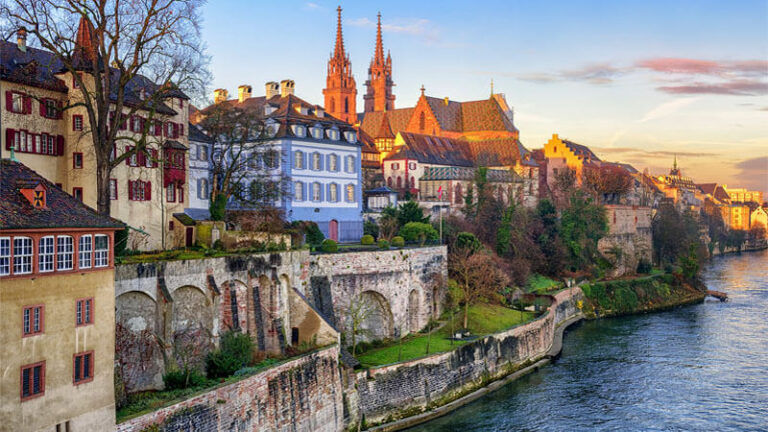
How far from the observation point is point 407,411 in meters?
33.9

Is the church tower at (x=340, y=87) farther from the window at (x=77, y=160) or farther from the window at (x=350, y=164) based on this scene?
the window at (x=77, y=160)

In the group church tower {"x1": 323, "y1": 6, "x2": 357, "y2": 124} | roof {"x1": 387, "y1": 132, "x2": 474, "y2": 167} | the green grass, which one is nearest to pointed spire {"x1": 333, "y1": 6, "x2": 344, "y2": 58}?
church tower {"x1": 323, "y1": 6, "x2": 357, "y2": 124}

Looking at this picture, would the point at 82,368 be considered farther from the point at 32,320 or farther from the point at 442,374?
the point at 442,374

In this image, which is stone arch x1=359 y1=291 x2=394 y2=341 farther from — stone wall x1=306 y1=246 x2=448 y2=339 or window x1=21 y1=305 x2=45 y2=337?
window x1=21 y1=305 x2=45 y2=337

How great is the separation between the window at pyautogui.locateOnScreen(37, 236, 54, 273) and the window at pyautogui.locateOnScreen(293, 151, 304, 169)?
30696mm

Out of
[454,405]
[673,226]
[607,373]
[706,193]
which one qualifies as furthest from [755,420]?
[706,193]

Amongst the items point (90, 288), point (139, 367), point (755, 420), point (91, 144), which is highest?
point (91, 144)

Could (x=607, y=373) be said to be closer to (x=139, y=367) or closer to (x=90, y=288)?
(x=139, y=367)

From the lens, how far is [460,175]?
257ft

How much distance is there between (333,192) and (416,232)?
647 cm

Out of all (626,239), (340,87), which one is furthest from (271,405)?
(340,87)

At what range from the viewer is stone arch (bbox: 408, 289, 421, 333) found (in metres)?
43.8

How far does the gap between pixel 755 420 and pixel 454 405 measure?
13885 millimetres

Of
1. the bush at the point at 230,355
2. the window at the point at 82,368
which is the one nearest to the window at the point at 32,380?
the window at the point at 82,368
